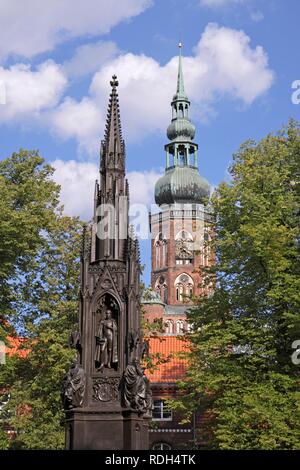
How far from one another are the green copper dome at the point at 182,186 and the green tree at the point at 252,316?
170 feet

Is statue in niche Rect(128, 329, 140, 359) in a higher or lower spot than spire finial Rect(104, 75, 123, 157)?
lower

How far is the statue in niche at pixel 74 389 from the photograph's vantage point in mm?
12188

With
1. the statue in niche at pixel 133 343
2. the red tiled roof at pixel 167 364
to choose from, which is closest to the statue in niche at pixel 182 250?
the red tiled roof at pixel 167 364

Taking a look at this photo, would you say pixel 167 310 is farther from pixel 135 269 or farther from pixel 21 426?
pixel 135 269

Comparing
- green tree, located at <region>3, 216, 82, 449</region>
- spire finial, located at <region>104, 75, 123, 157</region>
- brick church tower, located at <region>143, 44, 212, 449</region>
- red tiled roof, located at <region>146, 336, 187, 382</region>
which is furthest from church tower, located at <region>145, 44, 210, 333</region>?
spire finial, located at <region>104, 75, 123, 157</region>

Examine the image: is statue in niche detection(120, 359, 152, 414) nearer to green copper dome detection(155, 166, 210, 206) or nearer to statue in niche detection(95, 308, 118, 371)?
statue in niche detection(95, 308, 118, 371)

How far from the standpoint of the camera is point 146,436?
12.6 metres

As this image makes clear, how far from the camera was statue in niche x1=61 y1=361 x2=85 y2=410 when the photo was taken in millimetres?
12188

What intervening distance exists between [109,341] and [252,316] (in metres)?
11.3

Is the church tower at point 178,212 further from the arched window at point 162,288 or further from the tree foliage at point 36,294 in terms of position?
the tree foliage at point 36,294

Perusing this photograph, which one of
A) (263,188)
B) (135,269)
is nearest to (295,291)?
(263,188)

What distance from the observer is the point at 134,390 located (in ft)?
40.0

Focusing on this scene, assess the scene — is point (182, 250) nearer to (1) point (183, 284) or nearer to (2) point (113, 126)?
(1) point (183, 284)

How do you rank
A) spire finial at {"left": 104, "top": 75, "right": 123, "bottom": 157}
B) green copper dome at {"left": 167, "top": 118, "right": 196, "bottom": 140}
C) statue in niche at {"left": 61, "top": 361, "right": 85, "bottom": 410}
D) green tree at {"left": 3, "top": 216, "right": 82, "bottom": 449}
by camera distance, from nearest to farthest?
statue in niche at {"left": 61, "top": 361, "right": 85, "bottom": 410} → spire finial at {"left": 104, "top": 75, "right": 123, "bottom": 157} → green tree at {"left": 3, "top": 216, "right": 82, "bottom": 449} → green copper dome at {"left": 167, "top": 118, "right": 196, "bottom": 140}
